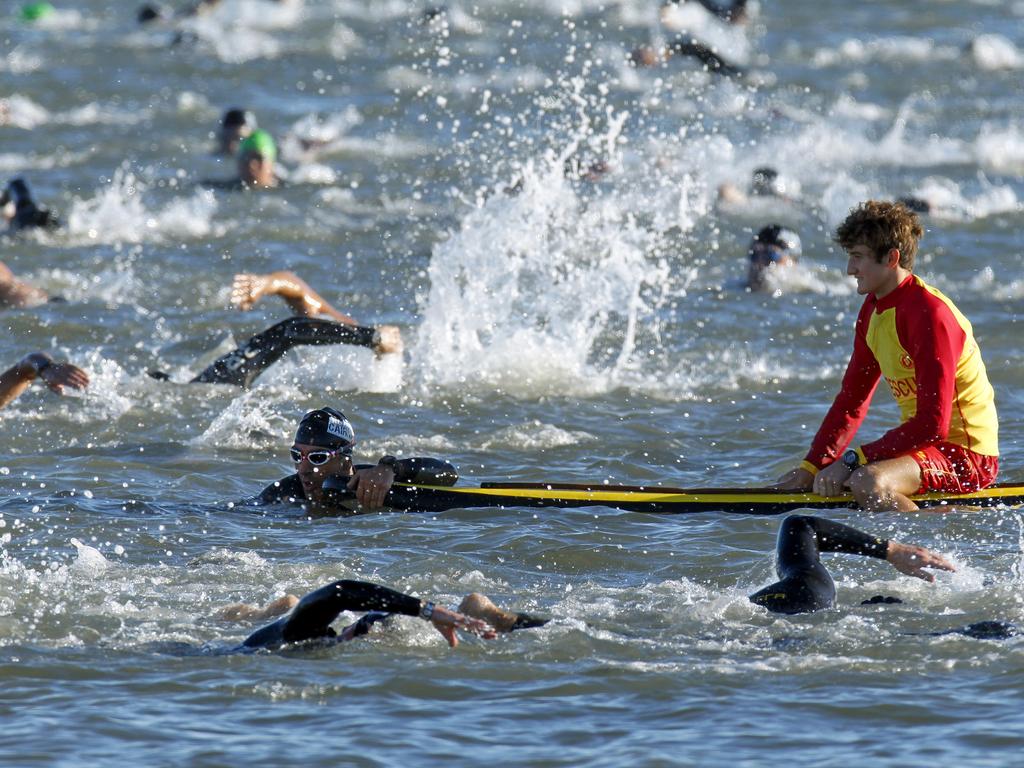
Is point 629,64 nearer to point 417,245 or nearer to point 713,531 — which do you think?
point 417,245

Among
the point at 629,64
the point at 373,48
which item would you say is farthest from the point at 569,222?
the point at 373,48

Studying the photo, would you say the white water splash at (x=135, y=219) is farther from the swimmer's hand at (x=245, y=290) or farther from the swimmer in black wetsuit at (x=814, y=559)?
the swimmer in black wetsuit at (x=814, y=559)

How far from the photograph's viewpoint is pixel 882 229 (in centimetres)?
802

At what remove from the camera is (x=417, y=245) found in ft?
53.7

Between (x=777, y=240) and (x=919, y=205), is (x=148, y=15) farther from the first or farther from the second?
(x=777, y=240)

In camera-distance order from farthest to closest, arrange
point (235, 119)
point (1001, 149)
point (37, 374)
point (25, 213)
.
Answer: point (1001, 149), point (235, 119), point (25, 213), point (37, 374)

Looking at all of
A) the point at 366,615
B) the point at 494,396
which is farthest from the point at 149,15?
the point at 366,615

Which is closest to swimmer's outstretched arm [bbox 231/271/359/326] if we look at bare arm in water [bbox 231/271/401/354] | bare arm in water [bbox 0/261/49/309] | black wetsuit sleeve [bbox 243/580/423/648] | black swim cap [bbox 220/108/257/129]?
bare arm in water [bbox 231/271/401/354]

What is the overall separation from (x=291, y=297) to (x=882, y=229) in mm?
5053

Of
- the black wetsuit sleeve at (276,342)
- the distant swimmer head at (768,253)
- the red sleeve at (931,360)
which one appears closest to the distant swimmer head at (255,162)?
the distant swimmer head at (768,253)

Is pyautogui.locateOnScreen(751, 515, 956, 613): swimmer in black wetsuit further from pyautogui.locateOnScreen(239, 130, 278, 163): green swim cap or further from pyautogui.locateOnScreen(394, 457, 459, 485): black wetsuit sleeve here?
pyautogui.locateOnScreen(239, 130, 278, 163): green swim cap

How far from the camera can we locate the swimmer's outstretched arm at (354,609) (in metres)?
6.28

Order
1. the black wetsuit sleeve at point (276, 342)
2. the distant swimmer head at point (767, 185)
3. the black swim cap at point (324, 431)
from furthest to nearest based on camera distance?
the distant swimmer head at point (767, 185) < the black wetsuit sleeve at point (276, 342) < the black swim cap at point (324, 431)

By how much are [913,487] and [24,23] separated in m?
25.7
